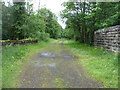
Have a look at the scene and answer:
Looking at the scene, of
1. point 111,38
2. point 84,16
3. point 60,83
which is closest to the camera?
point 60,83

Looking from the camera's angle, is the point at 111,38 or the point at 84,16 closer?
the point at 111,38

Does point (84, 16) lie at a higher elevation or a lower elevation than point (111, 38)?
higher

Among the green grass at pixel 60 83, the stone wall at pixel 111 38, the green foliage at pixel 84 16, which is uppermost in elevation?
the green foliage at pixel 84 16

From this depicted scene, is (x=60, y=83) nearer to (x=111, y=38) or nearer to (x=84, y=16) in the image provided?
(x=111, y=38)

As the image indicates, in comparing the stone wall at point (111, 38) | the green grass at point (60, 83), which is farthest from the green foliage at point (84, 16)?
the green grass at point (60, 83)

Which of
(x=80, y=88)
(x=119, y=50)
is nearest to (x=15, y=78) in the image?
(x=80, y=88)

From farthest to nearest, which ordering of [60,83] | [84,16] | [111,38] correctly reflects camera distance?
[84,16]
[111,38]
[60,83]

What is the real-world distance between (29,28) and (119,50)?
1116 cm

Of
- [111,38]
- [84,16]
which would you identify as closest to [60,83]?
[111,38]

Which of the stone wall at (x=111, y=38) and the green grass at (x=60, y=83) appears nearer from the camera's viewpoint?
the green grass at (x=60, y=83)

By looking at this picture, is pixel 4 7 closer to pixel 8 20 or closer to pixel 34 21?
pixel 8 20

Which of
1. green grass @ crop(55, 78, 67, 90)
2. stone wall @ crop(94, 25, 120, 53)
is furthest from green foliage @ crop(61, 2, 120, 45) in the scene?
green grass @ crop(55, 78, 67, 90)


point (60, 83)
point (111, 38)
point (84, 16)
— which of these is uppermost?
point (84, 16)

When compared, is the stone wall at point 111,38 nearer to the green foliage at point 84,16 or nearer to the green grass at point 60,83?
the green foliage at point 84,16
